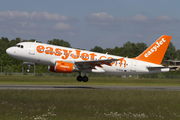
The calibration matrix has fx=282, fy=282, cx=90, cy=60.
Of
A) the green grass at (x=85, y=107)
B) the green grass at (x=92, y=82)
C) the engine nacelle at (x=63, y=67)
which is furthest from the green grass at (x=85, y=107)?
the green grass at (x=92, y=82)

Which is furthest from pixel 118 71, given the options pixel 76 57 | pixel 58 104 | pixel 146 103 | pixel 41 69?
pixel 41 69

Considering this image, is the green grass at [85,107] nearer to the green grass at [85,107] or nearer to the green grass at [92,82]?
the green grass at [85,107]

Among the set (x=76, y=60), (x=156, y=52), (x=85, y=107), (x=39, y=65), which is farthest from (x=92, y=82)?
(x=39, y=65)

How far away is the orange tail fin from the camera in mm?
42625

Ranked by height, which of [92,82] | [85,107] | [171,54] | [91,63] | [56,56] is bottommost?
[85,107]

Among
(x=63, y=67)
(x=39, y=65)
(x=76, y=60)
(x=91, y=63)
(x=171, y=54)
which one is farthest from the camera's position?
(x=171, y=54)

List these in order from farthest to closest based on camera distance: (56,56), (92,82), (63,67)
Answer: (92,82)
(56,56)
(63,67)

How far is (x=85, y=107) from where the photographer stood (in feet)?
67.7

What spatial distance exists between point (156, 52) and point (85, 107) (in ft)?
82.2

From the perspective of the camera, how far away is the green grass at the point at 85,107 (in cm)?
1770

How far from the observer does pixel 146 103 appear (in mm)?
23562

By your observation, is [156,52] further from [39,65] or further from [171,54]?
[171,54]

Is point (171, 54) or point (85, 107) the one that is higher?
point (171, 54)

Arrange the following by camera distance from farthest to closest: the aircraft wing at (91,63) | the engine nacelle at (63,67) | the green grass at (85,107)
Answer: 1. the aircraft wing at (91,63)
2. the engine nacelle at (63,67)
3. the green grass at (85,107)
